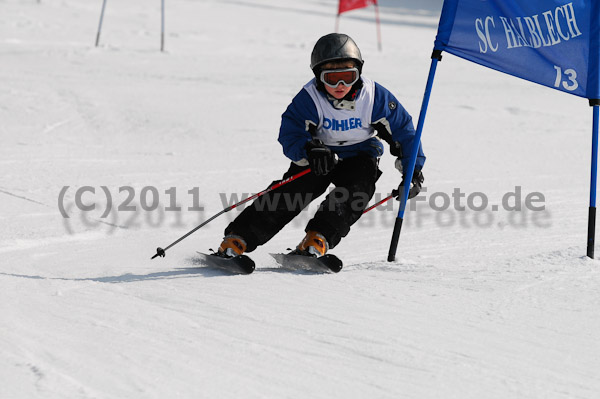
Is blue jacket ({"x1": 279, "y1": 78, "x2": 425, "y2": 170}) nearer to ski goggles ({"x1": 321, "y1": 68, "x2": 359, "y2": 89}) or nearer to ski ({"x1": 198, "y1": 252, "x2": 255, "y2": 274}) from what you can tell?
ski goggles ({"x1": 321, "y1": 68, "x2": 359, "y2": 89})

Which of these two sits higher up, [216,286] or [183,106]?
[183,106]

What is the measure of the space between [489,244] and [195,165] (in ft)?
10.7

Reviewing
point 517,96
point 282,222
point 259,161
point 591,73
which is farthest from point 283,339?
point 517,96

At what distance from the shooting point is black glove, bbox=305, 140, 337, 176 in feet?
13.2

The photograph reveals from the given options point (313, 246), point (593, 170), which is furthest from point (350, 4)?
point (313, 246)

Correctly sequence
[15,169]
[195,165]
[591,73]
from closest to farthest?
[591,73], [15,169], [195,165]

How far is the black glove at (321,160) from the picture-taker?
4027 millimetres

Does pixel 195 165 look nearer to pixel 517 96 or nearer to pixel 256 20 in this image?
pixel 517 96

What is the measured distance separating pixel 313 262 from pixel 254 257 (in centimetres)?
88

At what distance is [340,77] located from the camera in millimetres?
4086

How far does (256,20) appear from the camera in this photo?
19391 millimetres

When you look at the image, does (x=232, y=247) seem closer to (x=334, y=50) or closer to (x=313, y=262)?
(x=313, y=262)

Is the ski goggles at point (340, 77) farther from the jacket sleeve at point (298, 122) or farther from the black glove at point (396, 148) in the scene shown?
the black glove at point (396, 148)

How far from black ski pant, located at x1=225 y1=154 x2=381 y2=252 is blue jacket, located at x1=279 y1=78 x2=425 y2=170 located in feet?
0.65
